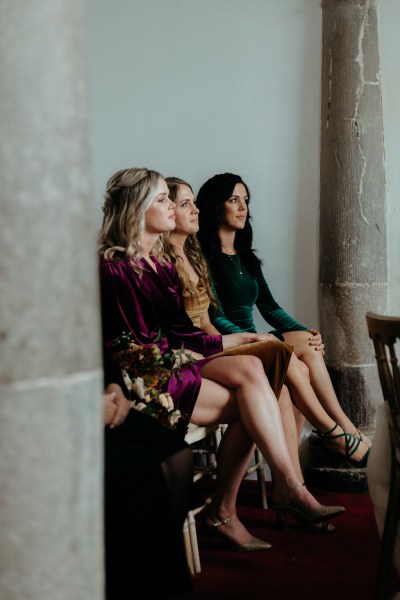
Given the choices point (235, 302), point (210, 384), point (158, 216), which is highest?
point (158, 216)

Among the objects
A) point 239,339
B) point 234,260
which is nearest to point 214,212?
point 234,260

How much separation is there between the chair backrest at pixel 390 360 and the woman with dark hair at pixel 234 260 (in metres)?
1.88

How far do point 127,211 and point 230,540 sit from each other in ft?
4.47

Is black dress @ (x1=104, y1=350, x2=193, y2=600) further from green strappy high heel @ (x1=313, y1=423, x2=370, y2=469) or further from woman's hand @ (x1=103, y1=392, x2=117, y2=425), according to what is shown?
green strappy high heel @ (x1=313, y1=423, x2=370, y2=469)

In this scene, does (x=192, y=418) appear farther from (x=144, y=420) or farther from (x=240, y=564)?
(x=144, y=420)

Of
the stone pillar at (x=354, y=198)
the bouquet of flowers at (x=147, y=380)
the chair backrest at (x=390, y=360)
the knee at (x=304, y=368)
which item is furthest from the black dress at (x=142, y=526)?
the stone pillar at (x=354, y=198)

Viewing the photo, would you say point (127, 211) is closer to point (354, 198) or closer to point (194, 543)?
point (194, 543)

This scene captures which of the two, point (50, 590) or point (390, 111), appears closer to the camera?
point (50, 590)

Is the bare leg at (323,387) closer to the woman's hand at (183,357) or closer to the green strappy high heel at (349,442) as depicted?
the green strappy high heel at (349,442)

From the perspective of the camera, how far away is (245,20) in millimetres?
4840

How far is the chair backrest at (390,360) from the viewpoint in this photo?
2.19 m

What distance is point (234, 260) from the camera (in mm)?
4477

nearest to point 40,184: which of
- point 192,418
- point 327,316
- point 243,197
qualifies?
point 192,418

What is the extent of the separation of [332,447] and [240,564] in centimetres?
101
